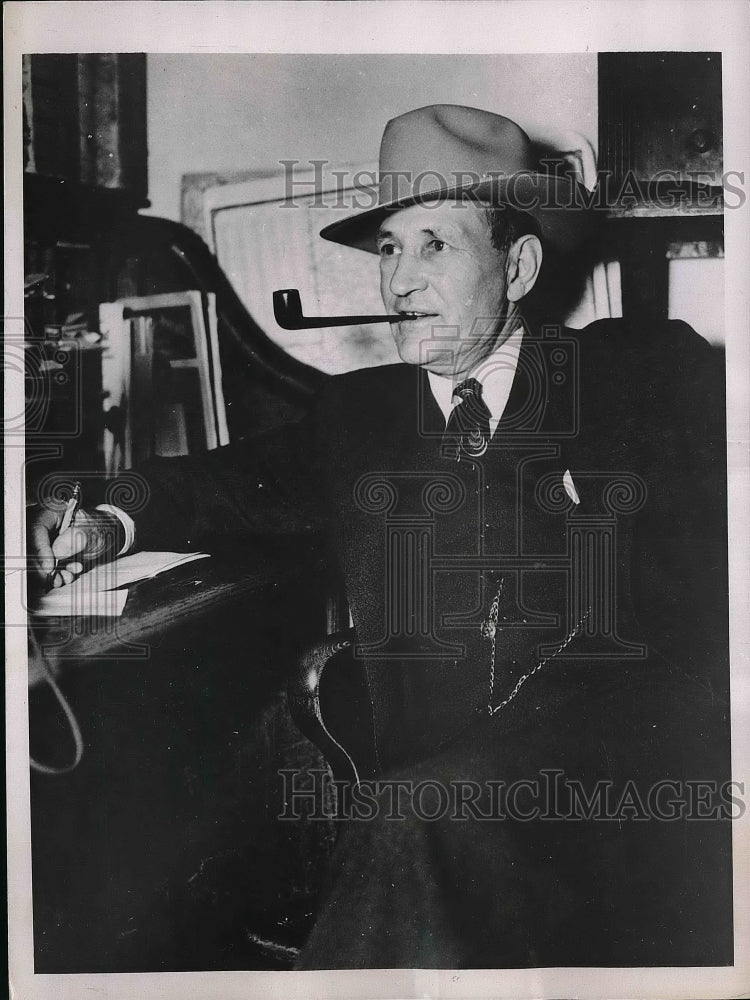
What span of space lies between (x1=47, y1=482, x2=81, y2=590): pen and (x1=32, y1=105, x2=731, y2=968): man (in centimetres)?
12

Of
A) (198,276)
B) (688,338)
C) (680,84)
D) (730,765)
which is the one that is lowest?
(730,765)

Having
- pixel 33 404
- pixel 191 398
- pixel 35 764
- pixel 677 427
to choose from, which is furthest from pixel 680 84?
pixel 35 764

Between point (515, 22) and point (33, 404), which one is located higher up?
point (515, 22)

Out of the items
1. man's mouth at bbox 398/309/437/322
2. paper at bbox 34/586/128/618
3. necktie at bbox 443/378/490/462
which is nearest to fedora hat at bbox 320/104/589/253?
man's mouth at bbox 398/309/437/322

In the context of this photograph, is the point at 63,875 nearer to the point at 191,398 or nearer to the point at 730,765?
the point at 191,398

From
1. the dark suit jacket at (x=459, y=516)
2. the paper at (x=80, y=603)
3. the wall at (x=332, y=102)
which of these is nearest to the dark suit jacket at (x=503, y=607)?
the dark suit jacket at (x=459, y=516)

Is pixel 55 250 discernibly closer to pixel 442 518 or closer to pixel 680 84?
pixel 442 518

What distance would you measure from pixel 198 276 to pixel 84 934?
3.43 feet

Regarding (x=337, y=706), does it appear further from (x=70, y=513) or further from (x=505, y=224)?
(x=505, y=224)

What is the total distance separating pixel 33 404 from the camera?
1101mm

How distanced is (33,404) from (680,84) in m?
1.14

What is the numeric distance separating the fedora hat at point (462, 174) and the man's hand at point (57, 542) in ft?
1.94

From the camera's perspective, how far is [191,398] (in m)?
1.09

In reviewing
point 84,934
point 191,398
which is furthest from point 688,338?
point 84,934
